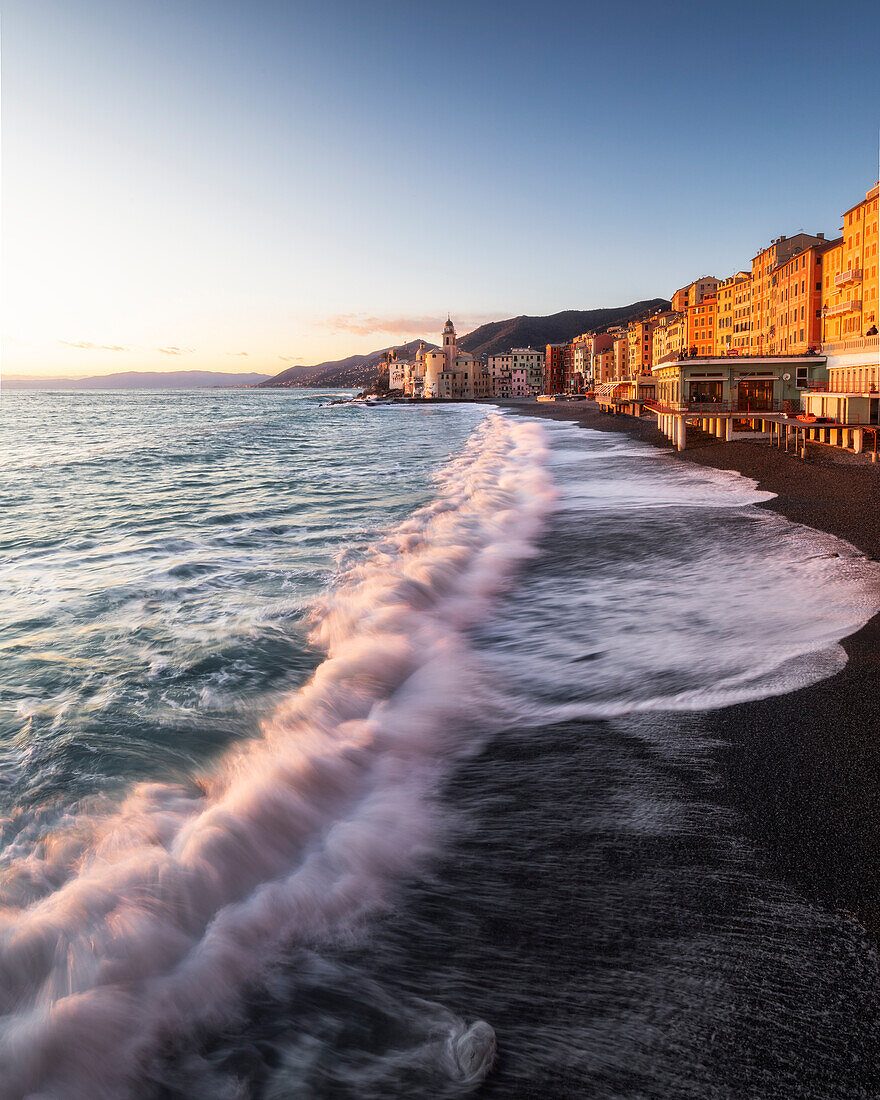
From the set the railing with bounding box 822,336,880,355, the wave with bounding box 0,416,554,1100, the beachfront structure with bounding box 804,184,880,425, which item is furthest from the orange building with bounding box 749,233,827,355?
the wave with bounding box 0,416,554,1100

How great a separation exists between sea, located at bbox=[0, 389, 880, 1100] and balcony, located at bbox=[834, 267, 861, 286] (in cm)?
4329

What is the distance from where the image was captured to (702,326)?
97562mm

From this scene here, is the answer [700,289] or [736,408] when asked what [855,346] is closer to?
[736,408]

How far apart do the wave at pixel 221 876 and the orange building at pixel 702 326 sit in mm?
97438

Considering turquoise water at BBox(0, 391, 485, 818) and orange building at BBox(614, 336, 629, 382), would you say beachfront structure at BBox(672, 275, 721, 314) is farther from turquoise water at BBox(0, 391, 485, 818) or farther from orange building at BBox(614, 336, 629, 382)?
turquoise water at BBox(0, 391, 485, 818)

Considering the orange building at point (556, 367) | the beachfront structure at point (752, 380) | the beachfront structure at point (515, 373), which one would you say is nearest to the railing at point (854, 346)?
the beachfront structure at point (752, 380)

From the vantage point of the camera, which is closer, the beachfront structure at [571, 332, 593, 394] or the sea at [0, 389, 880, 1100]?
the sea at [0, 389, 880, 1100]

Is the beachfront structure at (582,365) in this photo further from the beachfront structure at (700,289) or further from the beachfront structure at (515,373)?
the beachfront structure at (700,289)

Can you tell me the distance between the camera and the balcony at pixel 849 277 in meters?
46.4

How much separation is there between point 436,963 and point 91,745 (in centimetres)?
437

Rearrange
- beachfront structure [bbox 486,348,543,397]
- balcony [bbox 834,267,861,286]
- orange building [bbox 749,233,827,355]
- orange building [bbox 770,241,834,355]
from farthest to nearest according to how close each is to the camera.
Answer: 1. beachfront structure [bbox 486,348,543,397]
2. orange building [bbox 749,233,827,355]
3. orange building [bbox 770,241,834,355]
4. balcony [bbox 834,267,861,286]

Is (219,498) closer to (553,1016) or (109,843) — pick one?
(109,843)

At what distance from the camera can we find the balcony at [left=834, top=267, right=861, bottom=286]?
46438mm

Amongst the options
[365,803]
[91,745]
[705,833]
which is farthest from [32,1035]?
[705,833]
